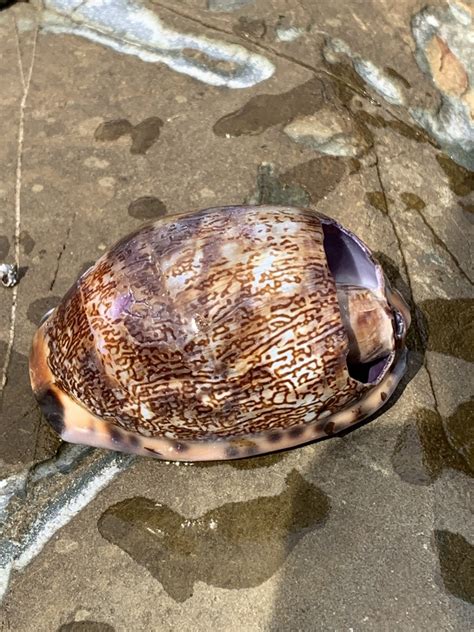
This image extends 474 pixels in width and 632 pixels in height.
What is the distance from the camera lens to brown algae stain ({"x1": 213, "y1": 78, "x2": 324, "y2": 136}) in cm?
336

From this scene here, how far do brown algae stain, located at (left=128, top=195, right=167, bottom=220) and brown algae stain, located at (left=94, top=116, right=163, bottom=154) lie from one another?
0.33 meters

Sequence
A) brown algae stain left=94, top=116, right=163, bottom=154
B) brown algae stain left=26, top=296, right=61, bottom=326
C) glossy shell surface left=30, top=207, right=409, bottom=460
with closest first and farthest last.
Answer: glossy shell surface left=30, top=207, right=409, bottom=460 → brown algae stain left=26, top=296, right=61, bottom=326 → brown algae stain left=94, top=116, right=163, bottom=154

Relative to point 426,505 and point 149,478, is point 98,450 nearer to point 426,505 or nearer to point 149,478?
point 149,478

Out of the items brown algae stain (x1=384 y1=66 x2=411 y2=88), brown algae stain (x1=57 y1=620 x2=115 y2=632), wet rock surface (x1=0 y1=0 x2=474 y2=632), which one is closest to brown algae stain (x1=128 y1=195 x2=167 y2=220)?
wet rock surface (x1=0 y1=0 x2=474 y2=632)

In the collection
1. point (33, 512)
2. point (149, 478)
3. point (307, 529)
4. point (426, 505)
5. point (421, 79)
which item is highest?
point (421, 79)

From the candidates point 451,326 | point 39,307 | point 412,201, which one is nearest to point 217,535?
point 39,307

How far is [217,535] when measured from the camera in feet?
7.52

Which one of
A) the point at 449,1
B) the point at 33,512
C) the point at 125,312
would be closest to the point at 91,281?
the point at 125,312

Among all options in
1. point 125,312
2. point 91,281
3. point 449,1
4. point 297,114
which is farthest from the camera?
point 449,1

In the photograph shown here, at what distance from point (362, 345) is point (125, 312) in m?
0.84

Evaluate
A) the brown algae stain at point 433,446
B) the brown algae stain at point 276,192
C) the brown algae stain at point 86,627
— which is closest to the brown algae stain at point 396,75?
the brown algae stain at point 276,192

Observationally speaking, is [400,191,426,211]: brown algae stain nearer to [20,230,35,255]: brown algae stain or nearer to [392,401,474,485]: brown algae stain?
[392,401,474,485]: brown algae stain

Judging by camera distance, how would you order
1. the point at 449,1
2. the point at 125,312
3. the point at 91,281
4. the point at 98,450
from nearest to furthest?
the point at 125,312, the point at 91,281, the point at 98,450, the point at 449,1

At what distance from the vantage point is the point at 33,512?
2340mm
